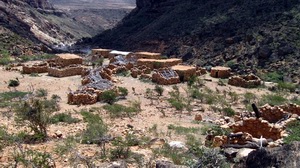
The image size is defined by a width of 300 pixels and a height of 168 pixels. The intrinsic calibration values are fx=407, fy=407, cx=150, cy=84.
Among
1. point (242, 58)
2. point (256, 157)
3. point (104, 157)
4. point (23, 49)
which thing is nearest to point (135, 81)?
point (242, 58)

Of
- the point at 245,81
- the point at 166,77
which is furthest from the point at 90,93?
the point at 245,81

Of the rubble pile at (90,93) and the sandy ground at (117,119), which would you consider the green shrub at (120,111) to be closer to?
the sandy ground at (117,119)

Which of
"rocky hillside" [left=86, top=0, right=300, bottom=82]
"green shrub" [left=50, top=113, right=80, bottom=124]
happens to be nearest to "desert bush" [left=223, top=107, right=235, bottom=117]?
"green shrub" [left=50, top=113, right=80, bottom=124]

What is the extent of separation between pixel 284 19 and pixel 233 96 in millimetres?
19702

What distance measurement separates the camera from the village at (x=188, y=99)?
1345cm

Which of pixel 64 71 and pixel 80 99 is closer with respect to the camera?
pixel 80 99

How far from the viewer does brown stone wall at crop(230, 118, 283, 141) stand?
44.3ft

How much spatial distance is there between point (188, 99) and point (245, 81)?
7.98 meters

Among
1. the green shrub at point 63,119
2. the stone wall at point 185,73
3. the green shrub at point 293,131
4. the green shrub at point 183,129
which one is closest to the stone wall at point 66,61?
the stone wall at point 185,73

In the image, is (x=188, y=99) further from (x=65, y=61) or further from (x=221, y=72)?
(x=65, y=61)

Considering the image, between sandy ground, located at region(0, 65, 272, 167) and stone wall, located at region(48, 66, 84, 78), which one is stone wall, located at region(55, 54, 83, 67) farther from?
sandy ground, located at region(0, 65, 272, 167)

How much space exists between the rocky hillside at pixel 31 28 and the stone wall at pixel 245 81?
3245cm

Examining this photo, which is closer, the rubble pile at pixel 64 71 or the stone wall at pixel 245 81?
the stone wall at pixel 245 81

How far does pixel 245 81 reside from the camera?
31.8m
